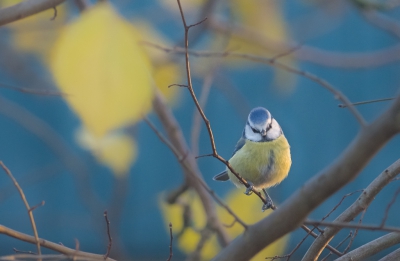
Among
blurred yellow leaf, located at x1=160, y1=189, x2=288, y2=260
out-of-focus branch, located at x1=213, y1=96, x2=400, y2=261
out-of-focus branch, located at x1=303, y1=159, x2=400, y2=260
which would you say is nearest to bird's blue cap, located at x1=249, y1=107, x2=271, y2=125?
blurred yellow leaf, located at x1=160, y1=189, x2=288, y2=260

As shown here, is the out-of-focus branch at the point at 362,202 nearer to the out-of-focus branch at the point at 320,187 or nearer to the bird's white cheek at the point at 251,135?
the out-of-focus branch at the point at 320,187

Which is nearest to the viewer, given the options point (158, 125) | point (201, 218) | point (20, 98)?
point (201, 218)

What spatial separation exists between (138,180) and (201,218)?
1132 millimetres

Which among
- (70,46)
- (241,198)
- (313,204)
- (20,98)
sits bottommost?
(313,204)

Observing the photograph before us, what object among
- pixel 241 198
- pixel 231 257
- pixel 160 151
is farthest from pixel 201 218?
pixel 160 151

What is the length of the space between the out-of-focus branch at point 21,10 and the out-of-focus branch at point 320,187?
0.46 metres

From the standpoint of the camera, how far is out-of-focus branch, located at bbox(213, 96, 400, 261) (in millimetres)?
377

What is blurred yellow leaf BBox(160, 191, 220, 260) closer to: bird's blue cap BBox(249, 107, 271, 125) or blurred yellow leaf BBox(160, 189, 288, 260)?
blurred yellow leaf BBox(160, 189, 288, 260)

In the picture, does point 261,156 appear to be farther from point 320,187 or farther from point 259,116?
point 320,187

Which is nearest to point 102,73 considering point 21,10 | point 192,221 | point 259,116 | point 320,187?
point 320,187

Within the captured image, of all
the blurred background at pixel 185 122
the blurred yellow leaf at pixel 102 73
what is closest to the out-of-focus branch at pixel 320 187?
the blurred yellow leaf at pixel 102 73

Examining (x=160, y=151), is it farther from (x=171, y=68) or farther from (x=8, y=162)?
(x=171, y=68)

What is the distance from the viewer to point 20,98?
7.34ft

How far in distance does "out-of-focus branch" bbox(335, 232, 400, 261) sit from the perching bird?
1.11 ft
